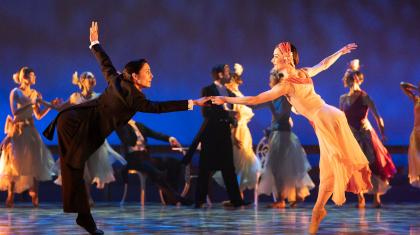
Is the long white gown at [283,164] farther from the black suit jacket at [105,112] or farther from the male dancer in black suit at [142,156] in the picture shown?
the black suit jacket at [105,112]

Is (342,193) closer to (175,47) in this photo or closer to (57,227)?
(57,227)

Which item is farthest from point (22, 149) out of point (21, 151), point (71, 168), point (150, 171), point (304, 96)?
point (304, 96)

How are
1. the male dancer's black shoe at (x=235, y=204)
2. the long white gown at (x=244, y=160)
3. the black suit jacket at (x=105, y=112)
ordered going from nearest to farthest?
the black suit jacket at (x=105, y=112) < the male dancer's black shoe at (x=235, y=204) < the long white gown at (x=244, y=160)

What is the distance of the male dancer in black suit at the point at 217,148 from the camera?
8266mm

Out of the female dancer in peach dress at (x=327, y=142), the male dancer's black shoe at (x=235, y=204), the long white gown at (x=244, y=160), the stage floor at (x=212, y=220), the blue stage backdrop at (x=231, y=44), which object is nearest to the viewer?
the female dancer in peach dress at (x=327, y=142)

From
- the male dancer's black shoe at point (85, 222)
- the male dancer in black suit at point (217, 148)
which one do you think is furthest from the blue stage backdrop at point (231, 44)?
the male dancer's black shoe at point (85, 222)

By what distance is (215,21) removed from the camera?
1188 centimetres

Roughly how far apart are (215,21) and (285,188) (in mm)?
4020

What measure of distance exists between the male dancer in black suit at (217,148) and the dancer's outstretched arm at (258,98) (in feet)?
9.45

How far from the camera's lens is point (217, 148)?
8.27 meters

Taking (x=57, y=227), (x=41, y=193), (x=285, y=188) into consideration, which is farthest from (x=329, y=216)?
(x=41, y=193)

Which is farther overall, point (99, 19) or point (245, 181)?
point (99, 19)

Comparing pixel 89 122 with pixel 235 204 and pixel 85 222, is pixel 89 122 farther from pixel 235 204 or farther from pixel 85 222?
pixel 235 204

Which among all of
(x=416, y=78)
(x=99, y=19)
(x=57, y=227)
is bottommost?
(x=57, y=227)
